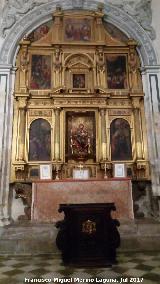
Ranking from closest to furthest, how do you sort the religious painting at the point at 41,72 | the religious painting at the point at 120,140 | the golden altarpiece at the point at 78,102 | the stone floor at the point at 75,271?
the stone floor at the point at 75,271 < the golden altarpiece at the point at 78,102 < the religious painting at the point at 120,140 < the religious painting at the point at 41,72

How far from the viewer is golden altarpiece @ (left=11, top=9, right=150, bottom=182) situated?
26.2 feet

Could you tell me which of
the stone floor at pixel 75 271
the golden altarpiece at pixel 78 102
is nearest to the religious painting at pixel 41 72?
the golden altarpiece at pixel 78 102

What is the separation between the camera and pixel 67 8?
962 cm

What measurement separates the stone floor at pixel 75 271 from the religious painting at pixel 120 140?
3.63m

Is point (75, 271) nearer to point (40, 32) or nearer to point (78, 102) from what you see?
point (78, 102)

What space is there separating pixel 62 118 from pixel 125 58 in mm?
3040

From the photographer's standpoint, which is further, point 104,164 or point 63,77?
point 63,77

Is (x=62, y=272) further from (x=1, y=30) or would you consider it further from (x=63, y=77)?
(x=1, y=30)

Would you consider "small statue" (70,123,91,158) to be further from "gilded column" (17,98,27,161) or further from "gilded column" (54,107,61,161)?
"gilded column" (17,98,27,161)

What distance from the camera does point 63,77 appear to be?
875 centimetres

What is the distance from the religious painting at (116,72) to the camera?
891cm

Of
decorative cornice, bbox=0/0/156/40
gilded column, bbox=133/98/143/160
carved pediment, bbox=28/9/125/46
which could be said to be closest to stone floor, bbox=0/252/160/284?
gilded column, bbox=133/98/143/160

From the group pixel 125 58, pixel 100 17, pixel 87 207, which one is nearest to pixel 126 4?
pixel 100 17

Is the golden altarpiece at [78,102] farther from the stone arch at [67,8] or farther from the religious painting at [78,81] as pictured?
the stone arch at [67,8]
